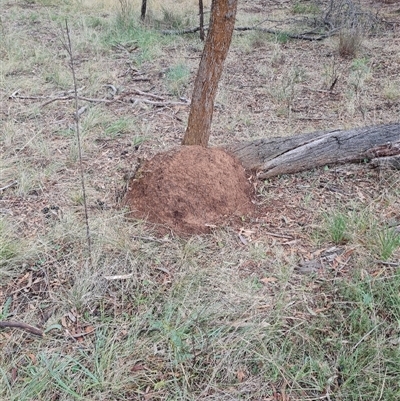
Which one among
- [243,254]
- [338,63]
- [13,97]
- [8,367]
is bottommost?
[8,367]

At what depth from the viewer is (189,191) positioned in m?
2.41

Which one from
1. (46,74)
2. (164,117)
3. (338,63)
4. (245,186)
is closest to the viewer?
(245,186)

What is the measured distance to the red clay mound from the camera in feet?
7.66

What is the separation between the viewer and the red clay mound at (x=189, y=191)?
234 cm

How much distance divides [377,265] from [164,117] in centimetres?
251

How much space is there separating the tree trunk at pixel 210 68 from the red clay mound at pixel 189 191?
5.7 inches

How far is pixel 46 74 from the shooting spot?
470cm

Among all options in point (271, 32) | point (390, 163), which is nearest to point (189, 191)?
point (390, 163)

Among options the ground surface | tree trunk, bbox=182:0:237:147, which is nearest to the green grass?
the ground surface

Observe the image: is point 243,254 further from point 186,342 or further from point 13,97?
point 13,97

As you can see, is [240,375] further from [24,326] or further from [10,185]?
[10,185]

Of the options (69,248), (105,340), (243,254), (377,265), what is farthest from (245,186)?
(105,340)

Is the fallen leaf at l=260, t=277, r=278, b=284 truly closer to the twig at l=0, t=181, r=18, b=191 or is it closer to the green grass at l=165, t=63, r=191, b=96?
the twig at l=0, t=181, r=18, b=191

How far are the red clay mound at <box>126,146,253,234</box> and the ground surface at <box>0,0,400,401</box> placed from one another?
3.6 inches
